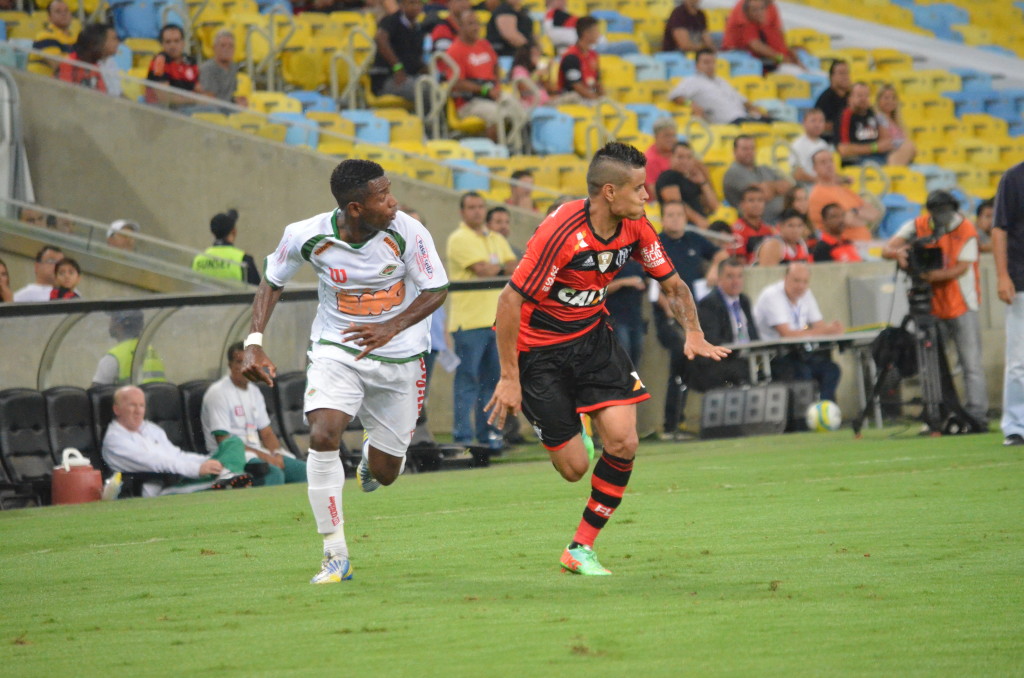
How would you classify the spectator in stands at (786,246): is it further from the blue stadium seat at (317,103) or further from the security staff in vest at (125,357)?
the security staff in vest at (125,357)

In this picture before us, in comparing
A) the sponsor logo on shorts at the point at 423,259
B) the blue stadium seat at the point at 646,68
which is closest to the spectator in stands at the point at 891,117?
the blue stadium seat at the point at 646,68

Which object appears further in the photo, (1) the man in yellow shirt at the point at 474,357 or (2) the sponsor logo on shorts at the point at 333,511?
(1) the man in yellow shirt at the point at 474,357

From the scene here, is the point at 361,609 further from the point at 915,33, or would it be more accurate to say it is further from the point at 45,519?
the point at 915,33

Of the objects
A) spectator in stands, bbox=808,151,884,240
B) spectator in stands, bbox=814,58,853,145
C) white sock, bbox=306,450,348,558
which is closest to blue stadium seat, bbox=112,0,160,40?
spectator in stands, bbox=808,151,884,240

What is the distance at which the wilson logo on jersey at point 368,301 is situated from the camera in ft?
26.2

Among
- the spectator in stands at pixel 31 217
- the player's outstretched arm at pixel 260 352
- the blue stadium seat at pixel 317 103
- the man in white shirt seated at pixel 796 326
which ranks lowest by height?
the man in white shirt seated at pixel 796 326

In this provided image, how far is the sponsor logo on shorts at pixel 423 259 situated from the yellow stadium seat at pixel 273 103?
12402 millimetres

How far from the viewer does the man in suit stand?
52.5ft

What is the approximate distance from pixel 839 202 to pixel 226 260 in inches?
340

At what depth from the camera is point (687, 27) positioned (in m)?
24.9

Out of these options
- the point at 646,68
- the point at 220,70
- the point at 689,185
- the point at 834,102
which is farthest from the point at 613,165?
the point at 646,68

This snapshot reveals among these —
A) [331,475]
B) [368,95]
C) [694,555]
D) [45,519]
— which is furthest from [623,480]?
[368,95]

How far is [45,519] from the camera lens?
36.3 ft

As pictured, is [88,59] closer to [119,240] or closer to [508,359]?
[119,240]
